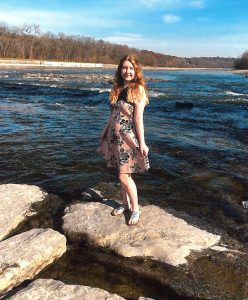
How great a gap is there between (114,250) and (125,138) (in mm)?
1467

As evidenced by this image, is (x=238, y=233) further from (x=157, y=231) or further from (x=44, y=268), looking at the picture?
(x=44, y=268)

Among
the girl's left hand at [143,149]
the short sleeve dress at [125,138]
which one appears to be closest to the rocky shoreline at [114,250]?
the short sleeve dress at [125,138]

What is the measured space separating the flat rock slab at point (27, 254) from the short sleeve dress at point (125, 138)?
1.31m

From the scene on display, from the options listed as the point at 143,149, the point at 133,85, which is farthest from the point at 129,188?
the point at 133,85

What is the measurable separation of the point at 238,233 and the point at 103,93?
72.1 ft

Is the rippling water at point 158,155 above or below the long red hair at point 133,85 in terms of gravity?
below

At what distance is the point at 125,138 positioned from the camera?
5.27m

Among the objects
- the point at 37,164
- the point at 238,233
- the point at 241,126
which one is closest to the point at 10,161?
the point at 37,164

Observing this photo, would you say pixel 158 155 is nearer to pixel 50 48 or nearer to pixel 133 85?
pixel 133 85

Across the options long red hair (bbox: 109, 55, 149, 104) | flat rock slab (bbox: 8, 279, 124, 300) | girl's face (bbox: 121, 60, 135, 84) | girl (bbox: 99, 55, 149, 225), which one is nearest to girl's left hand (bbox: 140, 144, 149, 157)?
girl (bbox: 99, 55, 149, 225)

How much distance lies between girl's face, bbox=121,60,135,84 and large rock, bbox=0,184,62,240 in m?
2.39

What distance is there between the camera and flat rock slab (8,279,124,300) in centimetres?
378

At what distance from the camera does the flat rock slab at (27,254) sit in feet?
13.8

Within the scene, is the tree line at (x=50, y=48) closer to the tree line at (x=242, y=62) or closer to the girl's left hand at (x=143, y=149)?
the tree line at (x=242, y=62)
